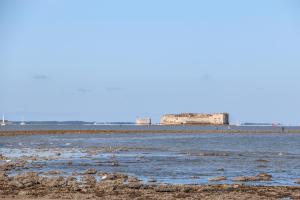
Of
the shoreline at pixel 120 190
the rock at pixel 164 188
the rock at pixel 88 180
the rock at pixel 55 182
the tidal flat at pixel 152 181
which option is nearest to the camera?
the shoreline at pixel 120 190

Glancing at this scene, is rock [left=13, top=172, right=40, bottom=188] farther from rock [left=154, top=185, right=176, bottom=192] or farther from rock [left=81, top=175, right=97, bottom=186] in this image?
rock [left=154, top=185, right=176, bottom=192]

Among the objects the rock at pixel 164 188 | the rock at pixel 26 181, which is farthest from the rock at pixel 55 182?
the rock at pixel 164 188

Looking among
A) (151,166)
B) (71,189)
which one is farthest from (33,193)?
(151,166)

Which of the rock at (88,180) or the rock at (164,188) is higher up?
the rock at (88,180)

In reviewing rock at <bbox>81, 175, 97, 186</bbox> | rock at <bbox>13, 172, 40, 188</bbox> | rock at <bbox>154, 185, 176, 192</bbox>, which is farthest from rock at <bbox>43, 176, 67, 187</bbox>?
rock at <bbox>154, 185, 176, 192</bbox>

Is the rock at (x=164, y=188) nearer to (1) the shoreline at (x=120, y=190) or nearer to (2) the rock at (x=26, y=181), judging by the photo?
(1) the shoreline at (x=120, y=190)

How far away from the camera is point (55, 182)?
27.2 m

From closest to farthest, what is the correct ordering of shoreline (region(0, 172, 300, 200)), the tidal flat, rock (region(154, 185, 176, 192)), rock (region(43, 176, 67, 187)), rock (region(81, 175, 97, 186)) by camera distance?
shoreline (region(0, 172, 300, 200)), the tidal flat, rock (region(154, 185, 176, 192)), rock (region(43, 176, 67, 187)), rock (region(81, 175, 97, 186))

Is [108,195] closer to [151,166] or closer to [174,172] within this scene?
[174,172]

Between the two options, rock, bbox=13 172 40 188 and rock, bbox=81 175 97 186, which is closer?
rock, bbox=13 172 40 188

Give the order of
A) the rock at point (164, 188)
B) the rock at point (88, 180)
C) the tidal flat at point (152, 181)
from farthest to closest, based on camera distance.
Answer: the rock at point (88, 180)
the rock at point (164, 188)
the tidal flat at point (152, 181)

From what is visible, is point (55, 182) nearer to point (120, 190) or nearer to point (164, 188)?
point (120, 190)

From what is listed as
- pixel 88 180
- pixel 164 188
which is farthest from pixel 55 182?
pixel 164 188

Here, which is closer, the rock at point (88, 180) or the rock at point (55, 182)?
the rock at point (55, 182)
